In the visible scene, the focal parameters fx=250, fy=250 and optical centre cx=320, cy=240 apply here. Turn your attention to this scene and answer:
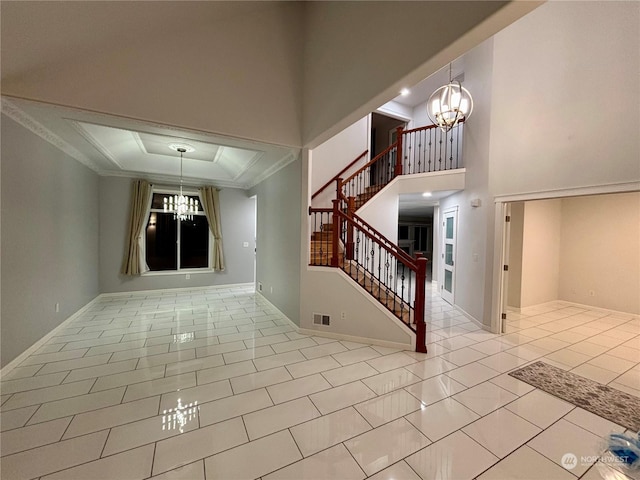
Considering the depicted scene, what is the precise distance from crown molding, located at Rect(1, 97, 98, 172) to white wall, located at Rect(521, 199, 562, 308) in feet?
26.5

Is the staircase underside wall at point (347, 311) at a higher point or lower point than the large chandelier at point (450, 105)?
lower

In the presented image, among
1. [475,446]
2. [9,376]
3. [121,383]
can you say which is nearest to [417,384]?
[475,446]

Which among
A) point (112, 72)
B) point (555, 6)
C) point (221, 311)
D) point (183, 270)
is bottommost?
point (221, 311)

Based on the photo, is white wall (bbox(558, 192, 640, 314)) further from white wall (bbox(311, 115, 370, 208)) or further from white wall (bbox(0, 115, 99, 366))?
white wall (bbox(0, 115, 99, 366))

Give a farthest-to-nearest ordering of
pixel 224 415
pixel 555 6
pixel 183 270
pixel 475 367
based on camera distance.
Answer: pixel 183 270 → pixel 555 6 → pixel 475 367 → pixel 224 415

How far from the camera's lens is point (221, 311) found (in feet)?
16.8

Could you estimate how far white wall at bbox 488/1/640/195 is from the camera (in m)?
2.88

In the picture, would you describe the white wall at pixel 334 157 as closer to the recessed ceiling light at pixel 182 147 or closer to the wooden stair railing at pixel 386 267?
the wooden stair railing at pixel 386 267

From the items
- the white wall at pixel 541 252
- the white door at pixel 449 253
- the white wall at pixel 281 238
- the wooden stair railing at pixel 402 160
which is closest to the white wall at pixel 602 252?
the white wall at pixel 541 252

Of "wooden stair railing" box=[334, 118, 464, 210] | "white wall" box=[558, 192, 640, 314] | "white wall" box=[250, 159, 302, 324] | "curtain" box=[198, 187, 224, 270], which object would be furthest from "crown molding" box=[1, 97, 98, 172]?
"white wall" box=[558, 192, 640, 314]

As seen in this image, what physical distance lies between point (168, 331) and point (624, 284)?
8.74 metres

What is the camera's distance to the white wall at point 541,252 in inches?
212

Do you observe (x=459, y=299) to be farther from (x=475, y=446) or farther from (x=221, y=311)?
(x=221, y=311)

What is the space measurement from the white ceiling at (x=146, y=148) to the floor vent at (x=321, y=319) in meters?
2.60
